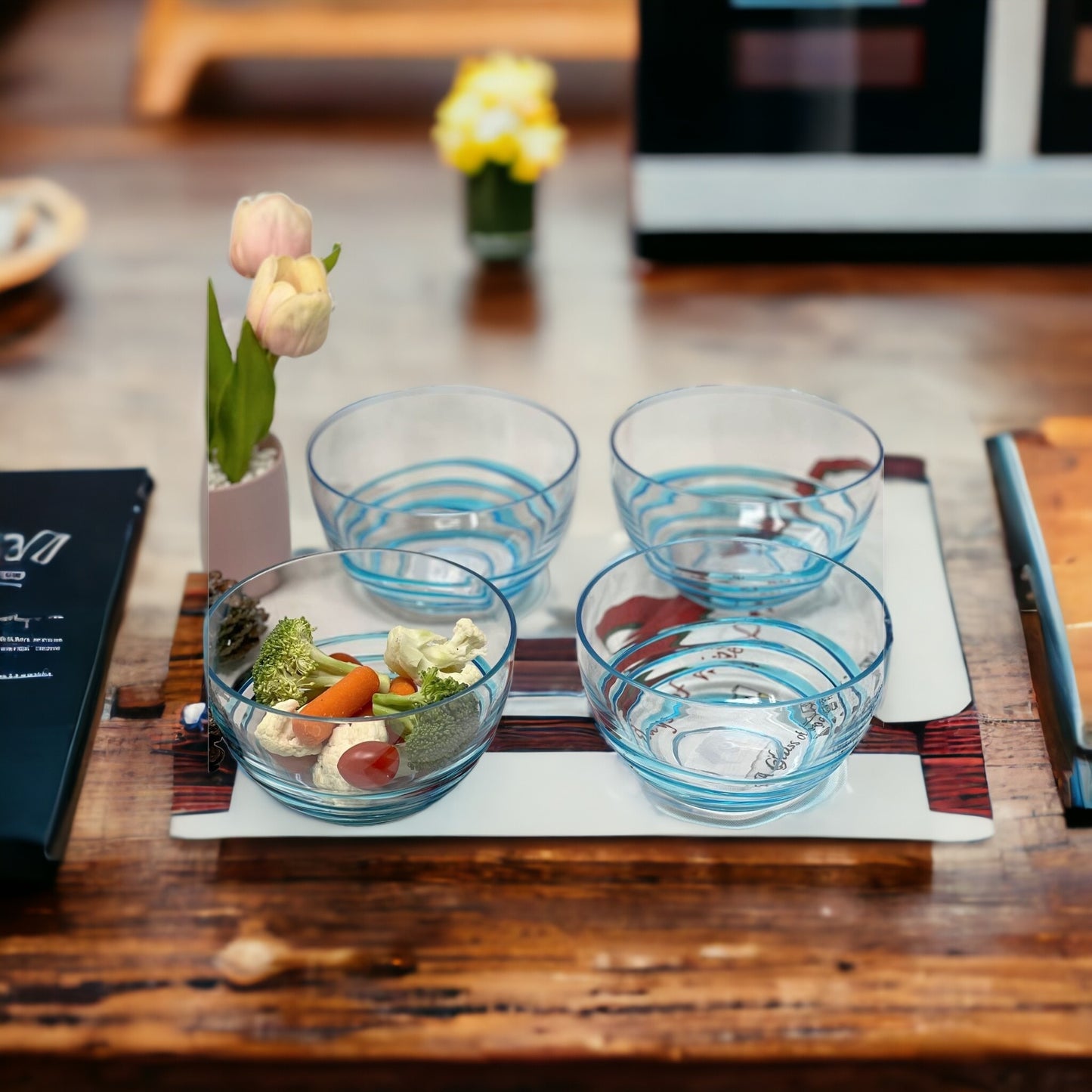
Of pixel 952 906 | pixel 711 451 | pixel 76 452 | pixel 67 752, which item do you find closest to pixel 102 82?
pixel 76 452

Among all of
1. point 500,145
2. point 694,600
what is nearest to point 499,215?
point 500,145

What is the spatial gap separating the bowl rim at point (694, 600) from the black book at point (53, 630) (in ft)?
0.97

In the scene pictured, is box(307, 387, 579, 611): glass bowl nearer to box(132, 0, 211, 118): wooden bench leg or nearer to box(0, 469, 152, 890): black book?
box(0, 469, 152, 890): black book

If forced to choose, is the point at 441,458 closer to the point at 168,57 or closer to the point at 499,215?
the point at 499,215

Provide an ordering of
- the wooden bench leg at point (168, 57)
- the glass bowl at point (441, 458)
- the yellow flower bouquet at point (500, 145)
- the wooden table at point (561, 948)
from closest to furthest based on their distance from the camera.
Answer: the wooden table at point (561, 948)
the glass bowl at point (441, 458)
the yellow flower bouquet at point (500, 145)
the wooden bench leg at point (168, 57)

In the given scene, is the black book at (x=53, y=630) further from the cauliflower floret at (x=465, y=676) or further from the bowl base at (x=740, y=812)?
the bowl base at (x=740, y=812)

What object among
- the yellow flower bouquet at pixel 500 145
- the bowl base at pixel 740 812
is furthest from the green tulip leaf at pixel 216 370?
the yellow flower bouquet at pixel 500 145

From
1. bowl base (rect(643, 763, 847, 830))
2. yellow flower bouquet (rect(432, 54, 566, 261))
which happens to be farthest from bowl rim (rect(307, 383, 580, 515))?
yellow flower bouquet (rect(432, 54, 566, 261))

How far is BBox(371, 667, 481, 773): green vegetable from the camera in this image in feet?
2.31

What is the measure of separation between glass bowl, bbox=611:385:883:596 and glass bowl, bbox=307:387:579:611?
0.07 m

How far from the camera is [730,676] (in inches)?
33.6

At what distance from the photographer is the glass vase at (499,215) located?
1.51 meters

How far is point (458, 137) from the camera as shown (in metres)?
1.50

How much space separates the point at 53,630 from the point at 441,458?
31 centimetres
